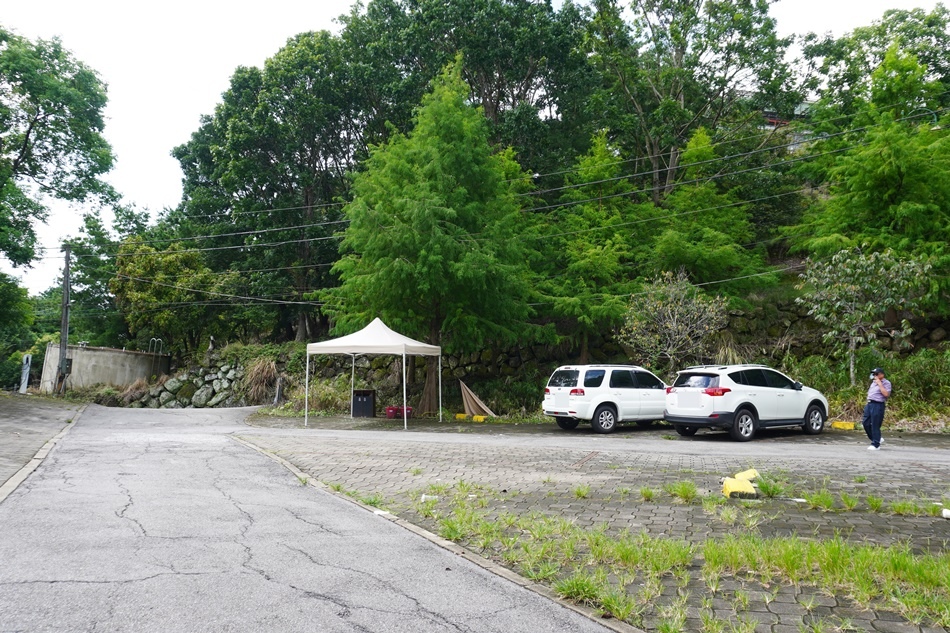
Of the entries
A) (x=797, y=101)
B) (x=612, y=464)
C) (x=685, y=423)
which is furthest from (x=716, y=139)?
(x=612, y=464)

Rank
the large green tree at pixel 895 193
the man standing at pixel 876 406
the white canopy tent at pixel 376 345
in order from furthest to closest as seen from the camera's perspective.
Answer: the large green tree at pixel 895 193, the white canopy tent at pixel 376 345, the man standing at pixel 876 406

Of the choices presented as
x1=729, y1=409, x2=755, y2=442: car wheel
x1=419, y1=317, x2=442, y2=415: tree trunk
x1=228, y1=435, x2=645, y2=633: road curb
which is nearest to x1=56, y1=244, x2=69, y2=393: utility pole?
x1=419, y1=317, x2=442, y2=415: tree trunk

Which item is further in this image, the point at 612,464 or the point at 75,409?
the point at 75,409

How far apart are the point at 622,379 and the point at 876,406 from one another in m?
6.09

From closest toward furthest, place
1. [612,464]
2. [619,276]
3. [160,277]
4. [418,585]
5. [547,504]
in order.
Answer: [418,585]
[547,504]
[612,464]
[619,276]
[160,277]

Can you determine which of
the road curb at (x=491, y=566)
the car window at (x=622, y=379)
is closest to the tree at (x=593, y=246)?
the car window at (x=622, y=379)

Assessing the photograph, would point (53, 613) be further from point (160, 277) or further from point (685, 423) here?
point (160, 277)

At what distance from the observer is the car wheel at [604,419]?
1738 cm

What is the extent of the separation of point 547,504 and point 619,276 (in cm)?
1783

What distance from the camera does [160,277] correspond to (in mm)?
36156

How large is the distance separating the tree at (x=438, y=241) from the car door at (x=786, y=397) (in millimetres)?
8226

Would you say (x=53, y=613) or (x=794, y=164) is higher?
(x=794, y=164)

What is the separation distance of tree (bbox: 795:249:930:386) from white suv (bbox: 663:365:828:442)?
401 centimetres

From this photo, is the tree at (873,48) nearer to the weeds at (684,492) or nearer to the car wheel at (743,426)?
the car wheel at (743,426)
